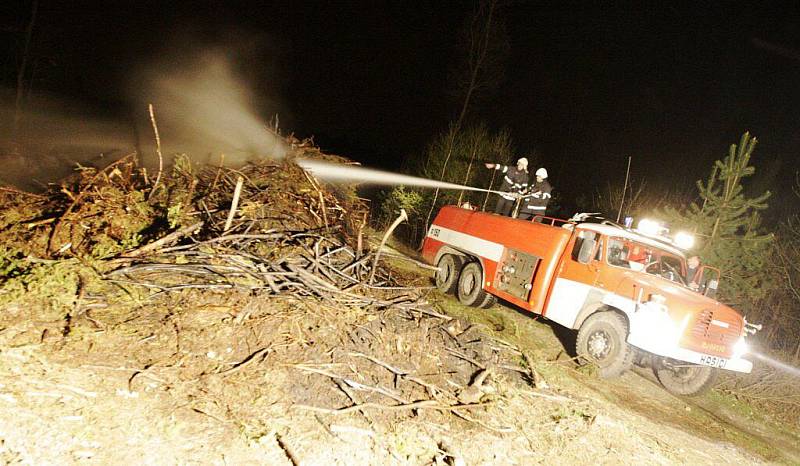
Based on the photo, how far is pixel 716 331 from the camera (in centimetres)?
597

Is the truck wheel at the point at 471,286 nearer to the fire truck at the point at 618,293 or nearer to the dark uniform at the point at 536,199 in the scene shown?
the fire truck at the point at 618,293

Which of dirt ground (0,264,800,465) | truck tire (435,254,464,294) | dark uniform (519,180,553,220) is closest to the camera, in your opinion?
dirt ground (0,264,800,465)

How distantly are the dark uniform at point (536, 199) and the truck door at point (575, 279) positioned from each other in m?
2.27

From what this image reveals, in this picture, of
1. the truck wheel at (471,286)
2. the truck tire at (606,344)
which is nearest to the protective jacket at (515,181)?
the truck wheel at (471,286)

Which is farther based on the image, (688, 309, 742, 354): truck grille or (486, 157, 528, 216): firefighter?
(486, 157, 528, 216): firefighter

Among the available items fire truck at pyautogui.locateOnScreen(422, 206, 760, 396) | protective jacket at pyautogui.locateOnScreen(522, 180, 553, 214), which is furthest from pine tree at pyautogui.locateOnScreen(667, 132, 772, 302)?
protective jacket at pyautogui.locateOnScreen(522, 180, 553, 214)

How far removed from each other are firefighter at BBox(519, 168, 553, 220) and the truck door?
2.28 m

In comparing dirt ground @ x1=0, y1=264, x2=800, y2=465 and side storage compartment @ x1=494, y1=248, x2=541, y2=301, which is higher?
side storage compartment @ x1=494, y1=248, x2=541, y2=301

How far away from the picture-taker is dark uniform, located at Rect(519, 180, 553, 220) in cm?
905

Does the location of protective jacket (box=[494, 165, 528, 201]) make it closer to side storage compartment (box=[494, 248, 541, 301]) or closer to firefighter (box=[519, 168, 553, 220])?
firefighter (box=[519, 168, 553, 220])

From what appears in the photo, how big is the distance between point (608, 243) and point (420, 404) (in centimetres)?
423

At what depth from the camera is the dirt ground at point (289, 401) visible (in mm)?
3027

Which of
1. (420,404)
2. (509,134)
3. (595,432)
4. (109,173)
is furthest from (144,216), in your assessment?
(509,134)

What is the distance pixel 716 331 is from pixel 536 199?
410 centimetres
